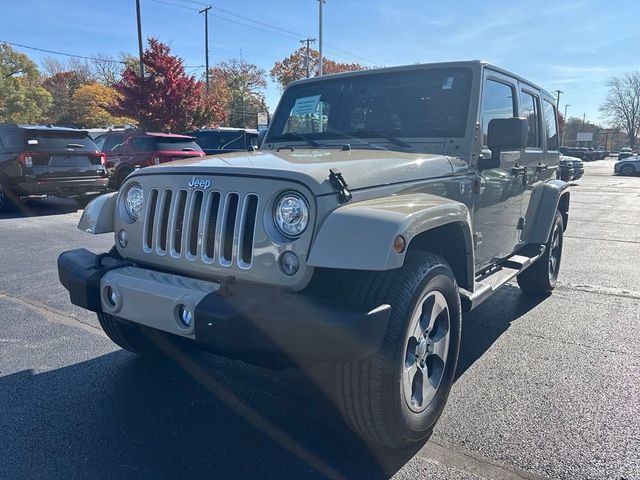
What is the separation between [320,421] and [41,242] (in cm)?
649

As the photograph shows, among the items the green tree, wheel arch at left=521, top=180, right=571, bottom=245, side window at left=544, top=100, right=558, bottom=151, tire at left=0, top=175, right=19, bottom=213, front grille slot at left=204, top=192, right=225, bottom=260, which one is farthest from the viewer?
the green tree

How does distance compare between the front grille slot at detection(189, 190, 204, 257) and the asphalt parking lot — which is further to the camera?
the front grille slot at detection(189, 190, 204, 257)

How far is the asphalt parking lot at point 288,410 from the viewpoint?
2539mm

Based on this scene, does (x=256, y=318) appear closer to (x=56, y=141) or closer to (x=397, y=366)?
(x=397, y=366)

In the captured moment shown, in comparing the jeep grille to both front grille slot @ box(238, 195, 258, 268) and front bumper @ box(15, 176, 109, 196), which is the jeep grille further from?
front bumper @ box(15, 176, 109, 196)

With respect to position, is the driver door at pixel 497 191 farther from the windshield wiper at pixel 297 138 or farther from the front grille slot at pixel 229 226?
the front grille slot at pixel 229 226

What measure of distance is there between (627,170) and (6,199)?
34533 mm

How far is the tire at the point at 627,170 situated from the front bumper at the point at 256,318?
3656 centimetres

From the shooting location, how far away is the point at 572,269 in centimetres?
674

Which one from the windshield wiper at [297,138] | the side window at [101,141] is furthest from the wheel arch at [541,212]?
the side window at [101,141]

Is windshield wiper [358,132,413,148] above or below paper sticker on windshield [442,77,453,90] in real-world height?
below

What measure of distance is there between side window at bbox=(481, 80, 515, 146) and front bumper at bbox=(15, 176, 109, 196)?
941 cm

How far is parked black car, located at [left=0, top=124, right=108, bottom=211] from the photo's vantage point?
10508mm

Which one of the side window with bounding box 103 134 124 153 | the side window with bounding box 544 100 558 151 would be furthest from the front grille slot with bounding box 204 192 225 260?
the side window with bounding box 103 134 124 153
